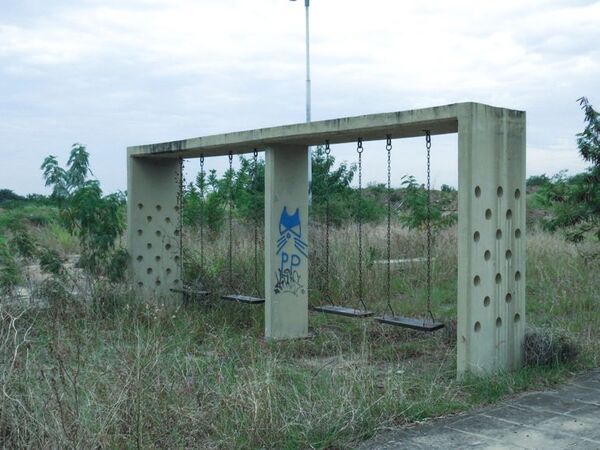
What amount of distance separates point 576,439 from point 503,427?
0.50 metres

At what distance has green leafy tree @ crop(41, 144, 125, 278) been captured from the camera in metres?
10.8

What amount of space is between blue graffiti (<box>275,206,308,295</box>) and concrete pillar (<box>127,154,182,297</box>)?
2679mm

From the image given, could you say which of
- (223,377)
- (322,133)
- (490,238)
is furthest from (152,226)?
(490,238)

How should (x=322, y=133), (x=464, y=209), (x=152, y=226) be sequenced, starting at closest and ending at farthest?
(x=464, y=209) < (x=322, y=133) < (x=152, y=226)

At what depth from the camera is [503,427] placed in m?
5.23

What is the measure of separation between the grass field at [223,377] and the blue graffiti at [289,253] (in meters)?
0.76

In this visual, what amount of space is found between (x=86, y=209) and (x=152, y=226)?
41.4 inches

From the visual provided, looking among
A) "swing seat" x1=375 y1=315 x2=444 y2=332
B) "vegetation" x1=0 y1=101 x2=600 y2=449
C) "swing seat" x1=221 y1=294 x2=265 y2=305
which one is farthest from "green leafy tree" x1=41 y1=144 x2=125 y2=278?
"swing seat" x1=375 y1=315 x2=444 y2=332

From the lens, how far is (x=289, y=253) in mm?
9195

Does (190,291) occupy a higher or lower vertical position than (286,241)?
lower

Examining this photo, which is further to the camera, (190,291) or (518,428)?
(190,291)

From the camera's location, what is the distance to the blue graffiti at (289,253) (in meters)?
9.10

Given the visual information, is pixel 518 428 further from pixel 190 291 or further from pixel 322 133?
pixel 190 291

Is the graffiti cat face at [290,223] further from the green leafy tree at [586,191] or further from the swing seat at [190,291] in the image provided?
the green leafy tree at [586,191]
